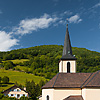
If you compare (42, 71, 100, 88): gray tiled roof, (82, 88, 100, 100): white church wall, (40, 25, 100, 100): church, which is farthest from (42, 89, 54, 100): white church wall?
(82, 88, 100, 100): white church wall

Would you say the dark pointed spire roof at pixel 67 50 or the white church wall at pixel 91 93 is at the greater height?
the dark pointed spire roof at pixel 67 50

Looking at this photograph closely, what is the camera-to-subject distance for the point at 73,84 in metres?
33.5

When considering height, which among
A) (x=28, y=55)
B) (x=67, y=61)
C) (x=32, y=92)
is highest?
(x=28, y=55)

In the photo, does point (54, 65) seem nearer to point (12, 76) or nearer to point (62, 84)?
point (12, 76)

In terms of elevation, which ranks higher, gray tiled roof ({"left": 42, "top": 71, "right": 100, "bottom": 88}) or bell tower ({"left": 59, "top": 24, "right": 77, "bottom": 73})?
bell tower ({"left": 59, "top": 24, "right": 77, "bottom": 73})

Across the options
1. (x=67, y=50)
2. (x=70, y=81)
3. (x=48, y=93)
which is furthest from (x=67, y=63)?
(x=48, y=93)

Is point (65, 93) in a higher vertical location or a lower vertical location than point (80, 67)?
lower

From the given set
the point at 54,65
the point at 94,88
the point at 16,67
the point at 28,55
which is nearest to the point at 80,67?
the point at 54,65

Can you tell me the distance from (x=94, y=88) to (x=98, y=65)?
426 ft

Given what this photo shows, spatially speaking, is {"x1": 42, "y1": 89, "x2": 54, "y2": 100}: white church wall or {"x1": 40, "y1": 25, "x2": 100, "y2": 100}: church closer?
{"x1": 40, "y1": 25, "x2": 100, "y2": 100}: church

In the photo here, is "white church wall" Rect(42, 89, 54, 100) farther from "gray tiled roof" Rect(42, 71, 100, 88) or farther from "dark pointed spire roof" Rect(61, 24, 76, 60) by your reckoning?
"dark pointed spire roof" Rect(61, 24, 76, 60)

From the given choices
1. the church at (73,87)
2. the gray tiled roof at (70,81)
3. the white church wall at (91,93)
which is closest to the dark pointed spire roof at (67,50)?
the church at (73,87)

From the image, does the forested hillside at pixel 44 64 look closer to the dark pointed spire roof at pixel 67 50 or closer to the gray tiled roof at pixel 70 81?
the dark pointed spire roof at pixel 67 50

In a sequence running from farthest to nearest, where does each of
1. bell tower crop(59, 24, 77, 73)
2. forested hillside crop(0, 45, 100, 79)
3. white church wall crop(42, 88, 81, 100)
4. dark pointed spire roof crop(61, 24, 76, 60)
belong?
forested hillside crop(0, 45, 100, 79)
dark pointed spire roof crop(61, 24, 76, 60)
bell tower crop(59, 24, 77, 73)
white church wall crop(42, 88, 81, 100)
